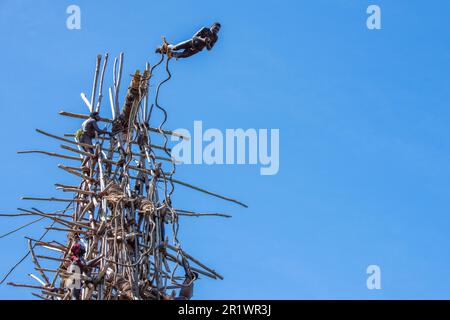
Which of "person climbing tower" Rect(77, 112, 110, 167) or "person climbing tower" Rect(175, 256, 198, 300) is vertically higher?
"person climbing tower" Rect(77, 112, 110, 167)

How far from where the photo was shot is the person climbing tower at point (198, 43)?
703 inches

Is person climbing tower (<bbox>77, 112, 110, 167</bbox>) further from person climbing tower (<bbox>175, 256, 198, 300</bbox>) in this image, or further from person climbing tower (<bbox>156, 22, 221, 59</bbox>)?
person climbing tower (<bbox>175, 256, 198, 300</bbox>)

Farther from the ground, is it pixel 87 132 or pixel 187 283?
pixel 87 132

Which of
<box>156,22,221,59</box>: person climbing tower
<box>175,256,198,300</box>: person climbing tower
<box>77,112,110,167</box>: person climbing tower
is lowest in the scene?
<box>175,256,198,300</box>: person climbing tower

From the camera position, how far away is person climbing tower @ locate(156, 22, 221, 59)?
17.9 metres

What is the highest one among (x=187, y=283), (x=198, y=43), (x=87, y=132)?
(x=198, y=43)

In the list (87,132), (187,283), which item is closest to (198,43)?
(87,132)

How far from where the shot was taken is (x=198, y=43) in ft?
58.8

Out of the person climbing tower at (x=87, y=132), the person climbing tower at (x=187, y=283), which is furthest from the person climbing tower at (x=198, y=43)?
the person climbing tower at (x=187, y=283)

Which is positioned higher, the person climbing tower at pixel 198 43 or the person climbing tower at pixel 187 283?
the person climbing tower at pixel 198 43

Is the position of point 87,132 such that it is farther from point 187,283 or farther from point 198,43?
point 187,283

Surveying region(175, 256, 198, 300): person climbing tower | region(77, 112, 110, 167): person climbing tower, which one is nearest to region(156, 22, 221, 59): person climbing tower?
region(77, 112, 110, 167): person climbing tower

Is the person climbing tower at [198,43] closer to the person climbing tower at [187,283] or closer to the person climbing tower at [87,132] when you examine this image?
the person climbing tower at [87,132]

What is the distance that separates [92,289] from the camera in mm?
16453
